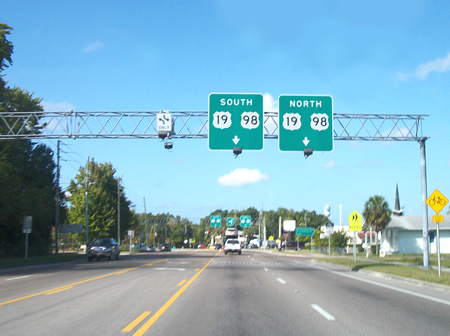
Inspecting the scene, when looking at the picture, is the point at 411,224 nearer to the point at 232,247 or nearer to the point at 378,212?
the point at 378,212

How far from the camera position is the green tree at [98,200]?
73.9 metres

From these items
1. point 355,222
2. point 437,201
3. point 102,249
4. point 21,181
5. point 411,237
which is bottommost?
point 102,249

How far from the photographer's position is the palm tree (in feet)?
180

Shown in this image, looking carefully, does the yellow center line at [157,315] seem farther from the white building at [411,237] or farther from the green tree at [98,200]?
the green tree at [98,200]

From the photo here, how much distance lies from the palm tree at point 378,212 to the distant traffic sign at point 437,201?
33586 millimetres

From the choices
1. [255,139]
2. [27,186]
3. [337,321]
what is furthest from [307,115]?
[27,186]

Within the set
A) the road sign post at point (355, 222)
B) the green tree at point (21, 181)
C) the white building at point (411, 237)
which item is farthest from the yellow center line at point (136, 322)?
the white building at point (411, 237)

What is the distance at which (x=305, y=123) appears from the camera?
87.4 feet

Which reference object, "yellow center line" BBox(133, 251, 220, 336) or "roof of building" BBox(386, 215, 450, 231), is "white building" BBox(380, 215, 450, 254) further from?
"yellow center line" BBox(133, 251, 220, 336)

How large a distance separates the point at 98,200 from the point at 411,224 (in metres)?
43.0

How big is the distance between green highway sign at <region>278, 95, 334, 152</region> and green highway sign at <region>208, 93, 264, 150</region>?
120 centimetres

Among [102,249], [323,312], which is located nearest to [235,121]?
[323,312]

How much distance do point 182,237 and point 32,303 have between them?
473 ft

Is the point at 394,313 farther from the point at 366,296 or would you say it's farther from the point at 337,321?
the point at 366,296
